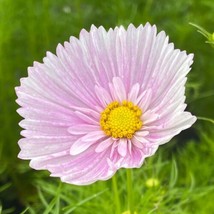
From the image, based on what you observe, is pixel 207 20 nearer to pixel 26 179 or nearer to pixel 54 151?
pixel 26 179

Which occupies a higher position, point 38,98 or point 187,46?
point 187,46

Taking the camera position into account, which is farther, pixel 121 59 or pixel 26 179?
pixel 26 179

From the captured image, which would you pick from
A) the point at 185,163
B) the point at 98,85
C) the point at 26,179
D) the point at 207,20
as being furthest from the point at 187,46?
the point at 98,85

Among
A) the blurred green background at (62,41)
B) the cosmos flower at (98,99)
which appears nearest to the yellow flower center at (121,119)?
the cosmos flower at (98,99)

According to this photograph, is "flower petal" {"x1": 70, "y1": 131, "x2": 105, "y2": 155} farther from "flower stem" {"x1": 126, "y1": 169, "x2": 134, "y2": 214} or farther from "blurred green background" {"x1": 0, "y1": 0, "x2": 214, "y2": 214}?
"blurred green background" {"x1": 0, "y1": 0, "x2": 214, "y2": 214}

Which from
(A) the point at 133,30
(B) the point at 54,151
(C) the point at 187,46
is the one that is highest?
(C) the point at 187,46

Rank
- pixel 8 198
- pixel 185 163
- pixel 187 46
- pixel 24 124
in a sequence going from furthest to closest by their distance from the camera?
pixel 187 46 → pixel 8 198 → pixel 185 163 → pixel 24 124

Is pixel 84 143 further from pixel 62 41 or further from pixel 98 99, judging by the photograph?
pixel 62 41

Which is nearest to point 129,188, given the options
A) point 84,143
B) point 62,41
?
point 84,143
